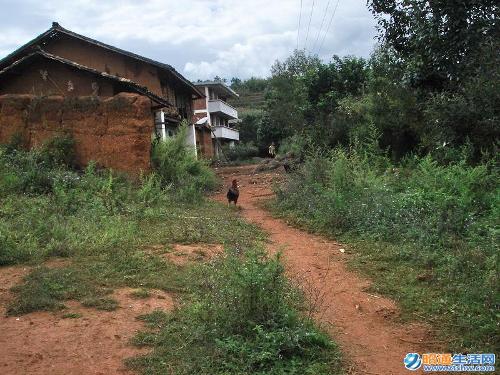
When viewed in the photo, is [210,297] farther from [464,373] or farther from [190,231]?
[190,231]

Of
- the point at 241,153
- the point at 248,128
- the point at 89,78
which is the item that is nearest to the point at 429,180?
the point at 89,78

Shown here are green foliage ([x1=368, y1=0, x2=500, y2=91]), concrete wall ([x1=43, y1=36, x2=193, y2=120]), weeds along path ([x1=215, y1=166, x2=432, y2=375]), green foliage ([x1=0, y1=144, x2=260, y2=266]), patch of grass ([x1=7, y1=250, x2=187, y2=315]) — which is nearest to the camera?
weeds along path ([x1=215, y1=166, x2=432, y2=375])

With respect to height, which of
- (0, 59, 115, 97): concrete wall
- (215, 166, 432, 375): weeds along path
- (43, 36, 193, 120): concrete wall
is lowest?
(215, 166, 432, 375): weeds along path

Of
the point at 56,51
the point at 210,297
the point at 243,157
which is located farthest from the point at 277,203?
the point at 243,157

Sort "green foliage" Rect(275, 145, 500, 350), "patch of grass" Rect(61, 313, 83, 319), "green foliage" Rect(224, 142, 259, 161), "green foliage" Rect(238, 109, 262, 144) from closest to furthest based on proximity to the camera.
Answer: "patch of grass" Rect(61, 313, 83, 319)
"green foliage" Rect(275, 145, 500, 350)
"green foliage" Rect(224, 142, 259, 161)
"green foliage" Rect(238, 109, 262, 144)

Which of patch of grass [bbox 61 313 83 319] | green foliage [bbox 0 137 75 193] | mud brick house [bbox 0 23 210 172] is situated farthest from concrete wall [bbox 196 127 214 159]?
patch of grass [bbox 61 313 83 319]

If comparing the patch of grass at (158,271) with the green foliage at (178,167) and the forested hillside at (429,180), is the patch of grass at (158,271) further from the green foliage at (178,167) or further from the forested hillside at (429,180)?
the forested hillside at (429,180)

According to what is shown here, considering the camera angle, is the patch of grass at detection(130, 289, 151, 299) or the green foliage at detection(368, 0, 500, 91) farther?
the green foliage at detection(368, 0, 500, 91)

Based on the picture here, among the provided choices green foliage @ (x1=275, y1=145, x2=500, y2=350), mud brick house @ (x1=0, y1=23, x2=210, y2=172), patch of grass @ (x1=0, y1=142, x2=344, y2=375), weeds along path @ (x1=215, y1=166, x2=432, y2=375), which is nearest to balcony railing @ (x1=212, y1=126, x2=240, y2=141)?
mud brick house @ (x1=0, y1=23, x2=210, y2=172)

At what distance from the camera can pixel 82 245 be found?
703 centimetres

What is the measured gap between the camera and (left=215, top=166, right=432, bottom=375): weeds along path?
4.10m

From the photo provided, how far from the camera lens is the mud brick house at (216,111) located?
39.5m

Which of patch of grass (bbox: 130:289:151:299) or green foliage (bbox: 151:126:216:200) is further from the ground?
green foliage (bbox: 151:126:216:200)

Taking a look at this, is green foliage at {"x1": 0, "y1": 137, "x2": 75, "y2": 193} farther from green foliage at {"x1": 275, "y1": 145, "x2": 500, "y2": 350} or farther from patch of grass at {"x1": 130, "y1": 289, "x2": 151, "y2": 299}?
green foliage at {"x1": 275, "y1": 145, "x2": 500, "y2": 350}
